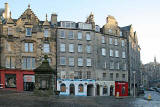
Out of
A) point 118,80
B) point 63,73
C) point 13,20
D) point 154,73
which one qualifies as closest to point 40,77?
point 63,73

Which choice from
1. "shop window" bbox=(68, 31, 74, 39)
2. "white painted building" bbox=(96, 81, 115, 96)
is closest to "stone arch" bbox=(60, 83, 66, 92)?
"white painted building" bbox=(96, 81, 115, 96)

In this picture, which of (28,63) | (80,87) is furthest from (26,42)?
(80,87)

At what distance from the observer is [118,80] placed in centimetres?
5559

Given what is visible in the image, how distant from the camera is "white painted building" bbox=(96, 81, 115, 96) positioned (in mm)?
51438

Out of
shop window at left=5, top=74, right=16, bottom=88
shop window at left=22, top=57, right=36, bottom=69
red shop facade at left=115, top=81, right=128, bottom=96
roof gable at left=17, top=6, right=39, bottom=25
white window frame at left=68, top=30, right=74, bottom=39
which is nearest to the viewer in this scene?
shop window at left=5, top=74, right=16, bottom=88

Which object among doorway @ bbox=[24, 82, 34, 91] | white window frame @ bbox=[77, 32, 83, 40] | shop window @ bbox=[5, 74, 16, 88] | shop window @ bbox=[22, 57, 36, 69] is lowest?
doorway @ bbox=[24, 82, 34, 91]

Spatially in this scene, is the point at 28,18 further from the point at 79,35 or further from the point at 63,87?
the point at 63,87

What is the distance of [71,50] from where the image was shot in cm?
4966

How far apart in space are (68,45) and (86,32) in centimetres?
506

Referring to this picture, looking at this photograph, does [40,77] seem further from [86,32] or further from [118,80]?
[118,80]

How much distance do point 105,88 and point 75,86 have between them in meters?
7.36

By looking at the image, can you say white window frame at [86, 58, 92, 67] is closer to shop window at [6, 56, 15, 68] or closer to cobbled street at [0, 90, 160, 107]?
shop window at [6, 56, 15, 68]

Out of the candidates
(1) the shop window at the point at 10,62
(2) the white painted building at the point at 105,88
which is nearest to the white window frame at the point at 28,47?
(1) the shop window at the point at 10,62

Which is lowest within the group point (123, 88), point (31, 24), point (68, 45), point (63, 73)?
point (123, 88)
